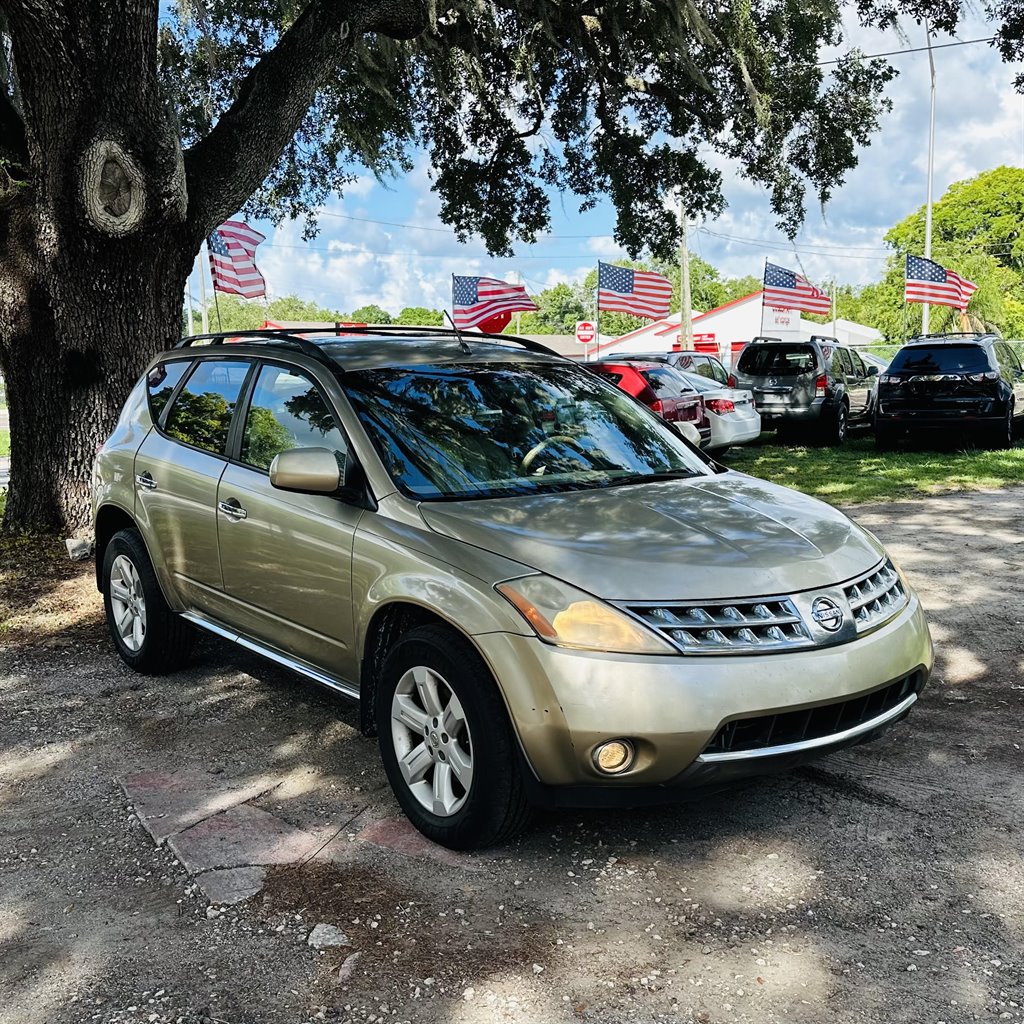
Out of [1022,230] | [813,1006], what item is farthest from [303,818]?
[1022,230]

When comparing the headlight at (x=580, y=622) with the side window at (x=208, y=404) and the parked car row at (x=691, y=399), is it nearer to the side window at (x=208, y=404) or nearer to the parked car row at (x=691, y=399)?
the side window at (x=208, y=404)

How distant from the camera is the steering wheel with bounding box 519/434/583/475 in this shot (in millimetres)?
4258

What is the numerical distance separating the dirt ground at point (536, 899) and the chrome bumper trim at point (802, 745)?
390 mm

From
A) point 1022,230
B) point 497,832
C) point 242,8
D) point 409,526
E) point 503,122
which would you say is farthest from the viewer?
point 1022,230

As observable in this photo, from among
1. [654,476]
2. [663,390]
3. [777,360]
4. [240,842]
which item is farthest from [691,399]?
[240,842]

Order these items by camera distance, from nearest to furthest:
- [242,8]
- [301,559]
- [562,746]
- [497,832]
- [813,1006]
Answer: [813,1006], [562,746], [497,832], [301,559], [242,8]

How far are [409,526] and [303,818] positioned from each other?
113cm

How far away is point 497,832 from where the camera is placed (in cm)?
346

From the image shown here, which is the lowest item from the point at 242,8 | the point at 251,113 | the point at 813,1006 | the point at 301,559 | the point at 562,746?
the point at 813,1006

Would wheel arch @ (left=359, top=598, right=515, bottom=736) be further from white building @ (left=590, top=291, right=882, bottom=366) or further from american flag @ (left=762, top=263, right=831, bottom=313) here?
white building @ (left=590, top=291, right=882, bottom=366)

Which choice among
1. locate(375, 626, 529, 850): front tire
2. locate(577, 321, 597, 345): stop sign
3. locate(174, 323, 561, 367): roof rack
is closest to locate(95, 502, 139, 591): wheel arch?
locate(174, 323, 561, 367): roof rack

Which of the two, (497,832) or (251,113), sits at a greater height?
(251,113)

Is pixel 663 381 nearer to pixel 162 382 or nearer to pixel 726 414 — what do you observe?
pixel 726 414

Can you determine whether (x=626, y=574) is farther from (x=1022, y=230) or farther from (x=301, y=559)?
(x=1022, y=230)
